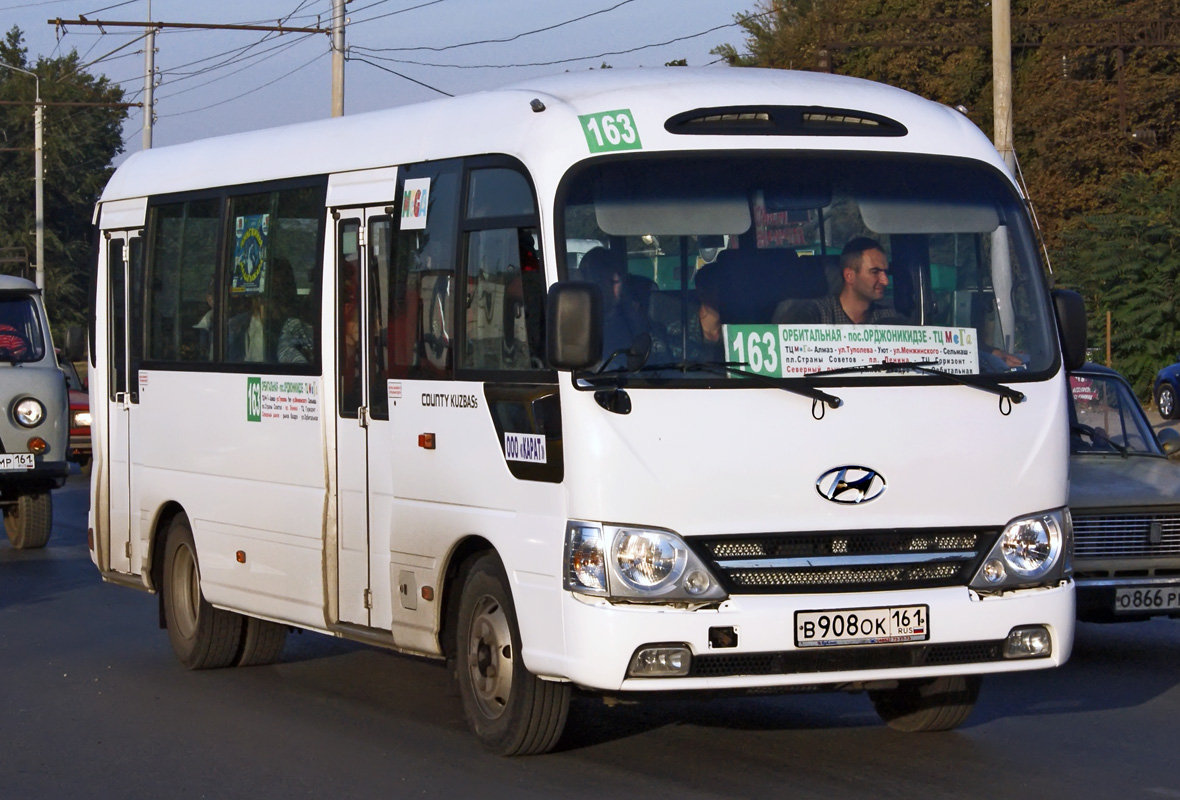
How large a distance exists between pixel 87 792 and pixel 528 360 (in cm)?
231

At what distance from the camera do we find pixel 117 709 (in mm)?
9148

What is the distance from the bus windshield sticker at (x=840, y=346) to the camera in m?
7.15

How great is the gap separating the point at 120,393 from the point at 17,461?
20.0 feet

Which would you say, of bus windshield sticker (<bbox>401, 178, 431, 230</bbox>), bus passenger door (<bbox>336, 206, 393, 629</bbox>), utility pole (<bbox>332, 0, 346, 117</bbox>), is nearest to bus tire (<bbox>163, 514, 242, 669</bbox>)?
bus passenger door (<bbox>336, 206, 393, 629</bbox>)

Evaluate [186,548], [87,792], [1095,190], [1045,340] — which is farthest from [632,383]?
[1095,190]

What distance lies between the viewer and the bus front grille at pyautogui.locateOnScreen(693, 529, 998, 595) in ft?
23.0

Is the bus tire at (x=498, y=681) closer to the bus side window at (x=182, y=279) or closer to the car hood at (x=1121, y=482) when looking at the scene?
the bus side window at (x=182, y=279)

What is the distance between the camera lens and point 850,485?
714 cm

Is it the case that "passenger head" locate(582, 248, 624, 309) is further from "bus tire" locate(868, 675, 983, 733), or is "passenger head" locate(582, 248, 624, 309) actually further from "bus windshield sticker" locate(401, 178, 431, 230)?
"bus tire" locate(868, 675, 983, 733)

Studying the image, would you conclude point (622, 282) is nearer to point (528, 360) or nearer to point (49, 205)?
point (528, 360)

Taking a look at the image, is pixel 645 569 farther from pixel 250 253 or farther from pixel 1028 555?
pixel 250 253

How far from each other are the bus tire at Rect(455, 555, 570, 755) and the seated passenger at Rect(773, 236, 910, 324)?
1.55 m

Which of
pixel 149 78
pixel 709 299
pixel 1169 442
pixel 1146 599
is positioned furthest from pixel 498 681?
pixel 149 78

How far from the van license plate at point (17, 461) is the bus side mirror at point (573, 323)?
1119 centimetres
